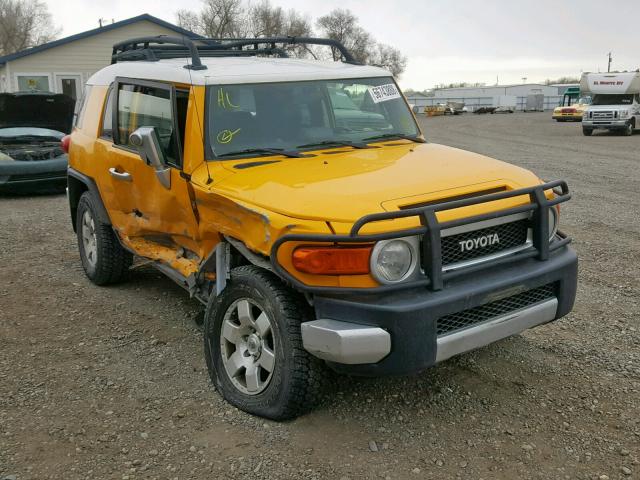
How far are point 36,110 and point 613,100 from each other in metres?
23.7

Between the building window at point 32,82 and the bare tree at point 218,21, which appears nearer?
the building window at point 32,82

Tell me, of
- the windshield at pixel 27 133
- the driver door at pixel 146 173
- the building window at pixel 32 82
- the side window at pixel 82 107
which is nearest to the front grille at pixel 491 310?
the driver door at pixel 146 173

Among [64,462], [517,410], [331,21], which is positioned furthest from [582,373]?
[331,21]

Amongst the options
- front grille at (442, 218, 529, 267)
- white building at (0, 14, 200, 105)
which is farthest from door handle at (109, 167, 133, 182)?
white building at (0, 14, 200, 105)

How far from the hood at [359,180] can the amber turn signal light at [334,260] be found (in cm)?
16

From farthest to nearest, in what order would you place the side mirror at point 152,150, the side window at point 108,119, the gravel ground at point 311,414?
the side window at point 108,119
the side mirror at point 152,150
the gravel ground at point 311,414

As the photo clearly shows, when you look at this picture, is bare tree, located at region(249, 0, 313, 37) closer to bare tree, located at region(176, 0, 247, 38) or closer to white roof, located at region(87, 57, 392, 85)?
bare tree, located at region(176, 0, 247, 38)

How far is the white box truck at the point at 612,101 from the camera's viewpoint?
26.1m

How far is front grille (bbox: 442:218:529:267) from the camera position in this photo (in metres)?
3.48

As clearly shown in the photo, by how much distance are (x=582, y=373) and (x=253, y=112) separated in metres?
2.71

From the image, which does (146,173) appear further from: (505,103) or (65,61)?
(505,103)

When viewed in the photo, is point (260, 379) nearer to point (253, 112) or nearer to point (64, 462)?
point (64, 462)

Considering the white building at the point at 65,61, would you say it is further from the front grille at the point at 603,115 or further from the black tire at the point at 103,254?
the black tire at the point at 103,254

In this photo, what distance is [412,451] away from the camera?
345 centimetres
